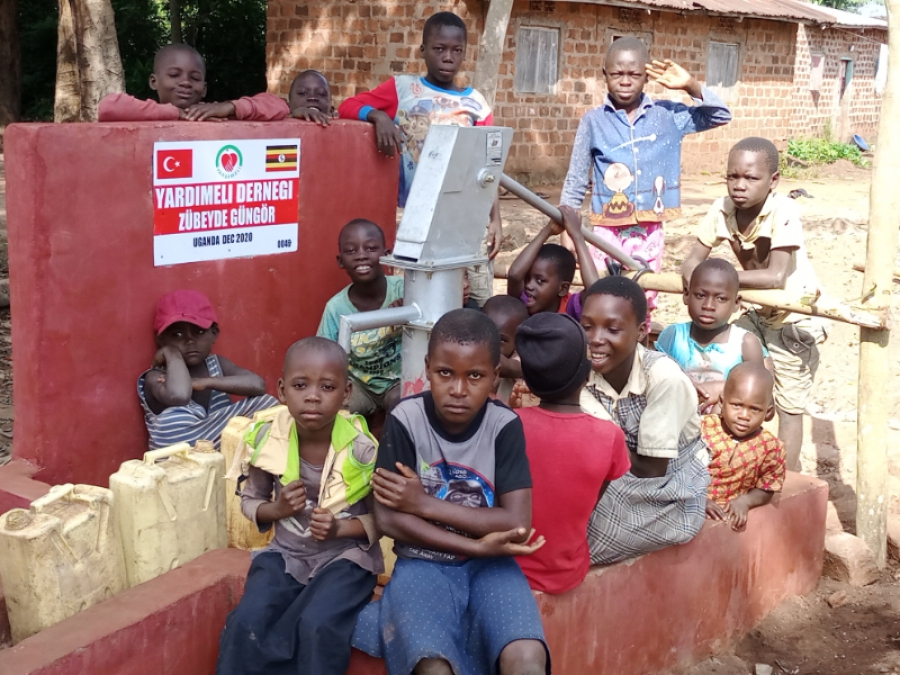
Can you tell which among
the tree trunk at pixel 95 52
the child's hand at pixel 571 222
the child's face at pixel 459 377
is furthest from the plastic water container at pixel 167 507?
the tree trunk at pixel 95 52

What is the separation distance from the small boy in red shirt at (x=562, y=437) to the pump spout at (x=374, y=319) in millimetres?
314

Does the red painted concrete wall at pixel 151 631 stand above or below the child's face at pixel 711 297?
below

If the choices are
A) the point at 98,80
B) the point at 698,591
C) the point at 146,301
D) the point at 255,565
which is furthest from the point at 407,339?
the point at 98,80

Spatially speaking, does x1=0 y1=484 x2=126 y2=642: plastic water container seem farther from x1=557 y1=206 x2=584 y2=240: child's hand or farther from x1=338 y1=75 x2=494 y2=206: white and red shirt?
x1=338 y1=75 x2=494 y2=206: white and red shirt

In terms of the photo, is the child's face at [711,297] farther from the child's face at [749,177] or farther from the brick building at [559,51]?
the brick building at [559,51]

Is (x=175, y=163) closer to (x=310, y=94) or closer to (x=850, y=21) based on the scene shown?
(x=310, y=94)

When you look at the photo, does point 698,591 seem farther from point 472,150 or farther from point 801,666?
point 472,150

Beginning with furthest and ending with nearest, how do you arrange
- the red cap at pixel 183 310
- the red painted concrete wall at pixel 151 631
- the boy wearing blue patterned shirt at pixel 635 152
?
the boy wearing blue patterned shirt at pixel 635 152 → the red cap at pixel 183 310 → the red painted concrete wall at pixel 151 631

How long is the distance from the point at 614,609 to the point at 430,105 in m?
2.25

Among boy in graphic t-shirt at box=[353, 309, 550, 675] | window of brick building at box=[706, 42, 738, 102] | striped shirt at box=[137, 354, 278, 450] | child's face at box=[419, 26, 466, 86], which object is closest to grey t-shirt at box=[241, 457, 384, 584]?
boy in graphic t-shirt at box=[353, 309, 550, 675]

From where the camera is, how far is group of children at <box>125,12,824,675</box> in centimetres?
249

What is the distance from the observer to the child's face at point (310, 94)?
14.2ft

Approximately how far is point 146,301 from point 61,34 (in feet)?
32.6

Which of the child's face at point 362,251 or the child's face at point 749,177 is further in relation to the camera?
the child's face at point 749,177
